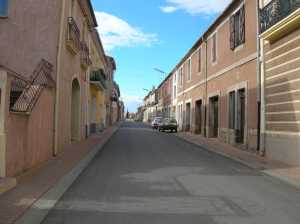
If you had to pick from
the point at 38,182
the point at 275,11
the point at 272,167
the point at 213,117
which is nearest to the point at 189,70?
the point at 213,117

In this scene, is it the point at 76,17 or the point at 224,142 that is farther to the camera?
the point at 224,142

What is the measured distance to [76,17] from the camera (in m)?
19.7

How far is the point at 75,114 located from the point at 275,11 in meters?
11.4

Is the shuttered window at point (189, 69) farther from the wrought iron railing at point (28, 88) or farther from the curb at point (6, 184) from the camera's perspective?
the curb at point (6, 184)

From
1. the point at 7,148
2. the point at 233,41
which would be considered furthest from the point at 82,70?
the point at 7,148

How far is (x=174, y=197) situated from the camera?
322 inches

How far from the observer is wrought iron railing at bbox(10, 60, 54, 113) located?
10344mm

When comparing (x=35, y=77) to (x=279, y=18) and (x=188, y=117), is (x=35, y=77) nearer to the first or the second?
(x=279, y=18)

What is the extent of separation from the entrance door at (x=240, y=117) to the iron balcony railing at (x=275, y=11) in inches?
197

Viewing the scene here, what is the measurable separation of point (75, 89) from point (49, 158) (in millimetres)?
8325

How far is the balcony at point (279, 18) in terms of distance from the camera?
42.2 feet

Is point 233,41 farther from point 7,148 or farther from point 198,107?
point 7,148

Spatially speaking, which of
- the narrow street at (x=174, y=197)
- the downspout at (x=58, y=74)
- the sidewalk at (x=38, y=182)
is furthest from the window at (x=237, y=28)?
the sidewalk at (x=38, y=182)

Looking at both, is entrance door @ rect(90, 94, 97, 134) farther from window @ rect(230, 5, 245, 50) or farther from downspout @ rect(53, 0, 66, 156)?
downspout @ rect(53, 0, 66, 156)
